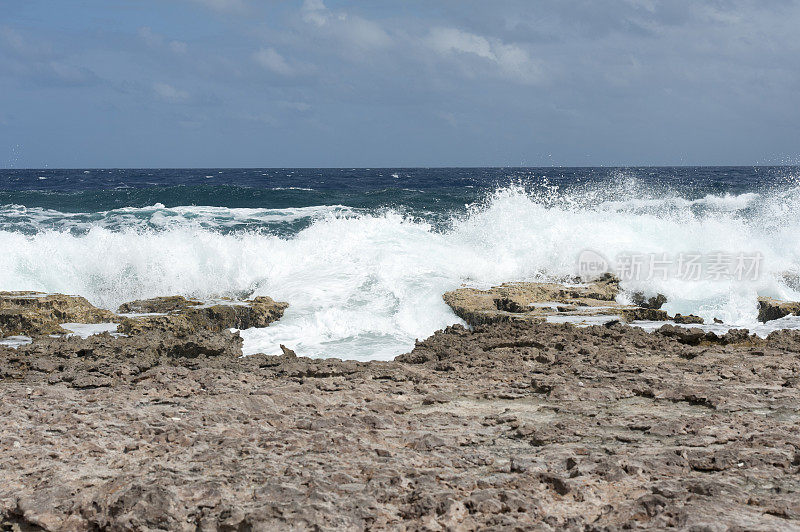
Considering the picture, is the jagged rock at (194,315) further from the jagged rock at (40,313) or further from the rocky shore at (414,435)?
the rocky shore at (414,435)

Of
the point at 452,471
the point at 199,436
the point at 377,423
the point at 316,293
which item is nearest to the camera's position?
the point at 452,471

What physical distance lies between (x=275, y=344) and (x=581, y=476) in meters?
5.05

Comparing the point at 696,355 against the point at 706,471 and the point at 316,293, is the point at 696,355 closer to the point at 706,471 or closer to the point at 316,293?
the point at 706,471

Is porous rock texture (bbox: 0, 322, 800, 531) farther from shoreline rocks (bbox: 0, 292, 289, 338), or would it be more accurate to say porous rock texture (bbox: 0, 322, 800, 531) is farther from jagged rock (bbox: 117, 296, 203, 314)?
jagged rock (bbox: 117, 296, 203, 314)

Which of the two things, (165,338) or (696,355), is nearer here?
(696,355)

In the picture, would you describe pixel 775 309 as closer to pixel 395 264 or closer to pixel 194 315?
pixel 395 264

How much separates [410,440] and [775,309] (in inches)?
258

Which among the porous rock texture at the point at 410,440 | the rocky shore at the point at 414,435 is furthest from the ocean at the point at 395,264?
the porous rock texture at the point at 410,440

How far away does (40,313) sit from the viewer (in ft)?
22.8

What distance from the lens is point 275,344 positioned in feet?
24.2

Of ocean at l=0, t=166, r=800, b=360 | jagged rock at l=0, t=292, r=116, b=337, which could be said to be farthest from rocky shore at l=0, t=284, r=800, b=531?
ocean at l=0, t=166, r=800, b=360

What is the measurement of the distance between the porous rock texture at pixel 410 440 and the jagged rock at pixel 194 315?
156 centimetres

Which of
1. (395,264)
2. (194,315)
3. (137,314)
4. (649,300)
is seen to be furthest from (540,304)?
(137,314)

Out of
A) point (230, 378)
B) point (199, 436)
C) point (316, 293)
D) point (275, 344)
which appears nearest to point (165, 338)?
point (275, 344)
